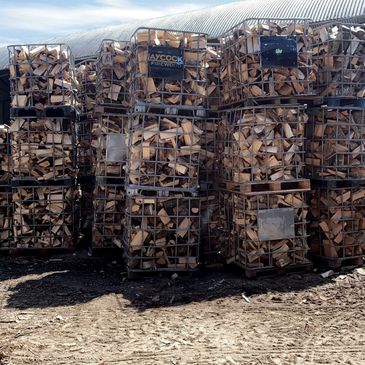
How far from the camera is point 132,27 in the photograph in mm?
23047

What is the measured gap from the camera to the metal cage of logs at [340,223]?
7.44 m

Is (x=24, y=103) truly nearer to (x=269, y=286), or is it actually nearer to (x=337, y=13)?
(x=269, y=286)

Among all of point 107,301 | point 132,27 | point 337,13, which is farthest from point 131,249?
point 132,27

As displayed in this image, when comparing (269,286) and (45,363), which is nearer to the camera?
(45,363)

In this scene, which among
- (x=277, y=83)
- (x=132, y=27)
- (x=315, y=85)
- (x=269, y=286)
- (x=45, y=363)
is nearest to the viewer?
(x=45, y=363)

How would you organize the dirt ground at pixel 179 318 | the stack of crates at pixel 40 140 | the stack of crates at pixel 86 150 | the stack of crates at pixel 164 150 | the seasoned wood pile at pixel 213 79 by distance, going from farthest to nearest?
the stack of crates at pixel 86 150 → the stack of crates at pixel 40 140 → the seasoned wood pile at pixel 213 79 → the stack of crates at pixel 164 150 → the dirt ground at pixel 179 318

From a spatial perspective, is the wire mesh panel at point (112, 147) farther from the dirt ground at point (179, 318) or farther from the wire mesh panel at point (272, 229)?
the wire mesh panel at point (272, 229)

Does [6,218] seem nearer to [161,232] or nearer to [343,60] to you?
[161,232]

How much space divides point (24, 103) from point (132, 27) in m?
15.7

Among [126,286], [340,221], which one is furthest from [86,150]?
[340,221]

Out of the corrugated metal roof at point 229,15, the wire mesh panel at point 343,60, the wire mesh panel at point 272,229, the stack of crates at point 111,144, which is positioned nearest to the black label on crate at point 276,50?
the wire mesh panel at point 343,60

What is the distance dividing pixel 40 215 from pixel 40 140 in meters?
1.37

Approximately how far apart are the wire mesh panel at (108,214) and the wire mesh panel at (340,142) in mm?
3527

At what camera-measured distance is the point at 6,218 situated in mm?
9109
